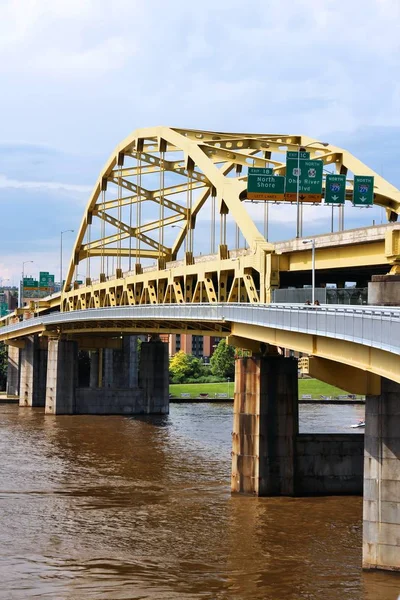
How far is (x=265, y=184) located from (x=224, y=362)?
372ft

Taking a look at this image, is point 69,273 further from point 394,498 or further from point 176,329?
point 394,498

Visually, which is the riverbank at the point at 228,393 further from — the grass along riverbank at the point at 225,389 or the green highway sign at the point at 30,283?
the green highway sign at the point at 30,283

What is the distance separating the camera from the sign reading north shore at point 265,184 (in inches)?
1950

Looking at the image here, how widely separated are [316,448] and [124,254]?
160ft

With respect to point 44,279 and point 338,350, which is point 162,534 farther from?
point 44,279

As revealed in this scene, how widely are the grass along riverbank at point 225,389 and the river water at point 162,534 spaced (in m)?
67.8

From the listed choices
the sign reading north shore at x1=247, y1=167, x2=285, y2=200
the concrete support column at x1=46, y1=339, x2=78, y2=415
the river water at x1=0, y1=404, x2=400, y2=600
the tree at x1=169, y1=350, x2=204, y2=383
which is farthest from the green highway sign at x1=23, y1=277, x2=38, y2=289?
the sign reading north shore at x1=247, y1=167, x2=285, y2=200

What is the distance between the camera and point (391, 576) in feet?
94.7

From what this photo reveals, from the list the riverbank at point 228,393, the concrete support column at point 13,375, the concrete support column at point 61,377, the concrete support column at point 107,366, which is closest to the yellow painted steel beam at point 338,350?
the concrete support column at point 61,377

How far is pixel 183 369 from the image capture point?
16125 centimetres

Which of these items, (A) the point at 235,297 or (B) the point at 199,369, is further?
(B) the point at 199,369

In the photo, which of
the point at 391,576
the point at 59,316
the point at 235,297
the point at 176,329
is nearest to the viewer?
the point at 391,576

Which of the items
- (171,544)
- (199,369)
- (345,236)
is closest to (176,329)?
(345,236)

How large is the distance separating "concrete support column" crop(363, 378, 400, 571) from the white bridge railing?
2.70 metres
